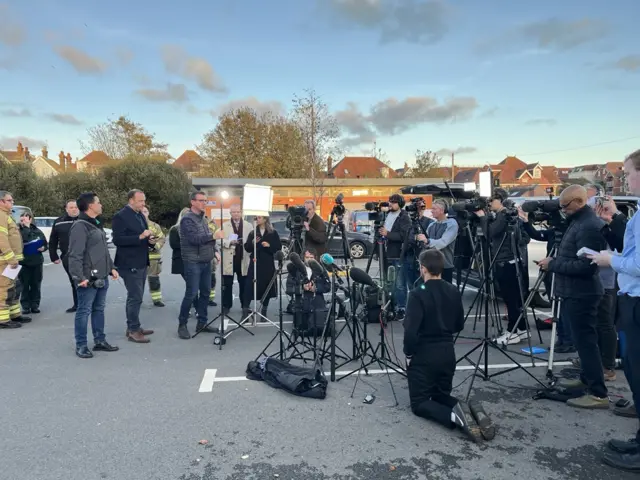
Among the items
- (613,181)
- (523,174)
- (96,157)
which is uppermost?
(523,174)

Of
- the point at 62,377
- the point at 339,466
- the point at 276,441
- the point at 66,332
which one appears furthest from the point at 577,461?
the point at 66,332

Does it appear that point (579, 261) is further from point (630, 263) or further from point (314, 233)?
point (314, 233)

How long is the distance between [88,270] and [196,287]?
1323 millimetres

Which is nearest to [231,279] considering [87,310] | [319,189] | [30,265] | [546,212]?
[87,310]

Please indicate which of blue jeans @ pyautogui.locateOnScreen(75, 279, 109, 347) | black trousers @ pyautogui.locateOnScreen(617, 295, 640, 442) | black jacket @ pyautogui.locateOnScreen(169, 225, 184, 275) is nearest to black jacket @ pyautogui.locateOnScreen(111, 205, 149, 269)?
blue jeans @ pyautogui.locateOnScreen(75, 279, 109, 347)

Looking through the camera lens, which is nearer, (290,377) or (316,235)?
(290,377)

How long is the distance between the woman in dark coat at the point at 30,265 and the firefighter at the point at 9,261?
411mm

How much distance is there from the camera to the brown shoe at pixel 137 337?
5.78 metres

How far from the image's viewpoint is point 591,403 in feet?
12.2

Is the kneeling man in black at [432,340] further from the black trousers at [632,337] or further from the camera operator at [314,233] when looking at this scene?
the camera operator at [314,233]

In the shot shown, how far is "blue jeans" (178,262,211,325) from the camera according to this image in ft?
19.4

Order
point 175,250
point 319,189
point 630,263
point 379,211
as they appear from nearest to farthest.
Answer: point 630,263 < point 379,211 < point 175,250 < point 319,189

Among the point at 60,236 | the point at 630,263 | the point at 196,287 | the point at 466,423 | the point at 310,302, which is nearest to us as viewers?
the point at 630,263

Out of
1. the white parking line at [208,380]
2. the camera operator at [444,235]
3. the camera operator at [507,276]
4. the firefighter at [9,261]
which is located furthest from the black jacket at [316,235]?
the firefighter at [9,261]
